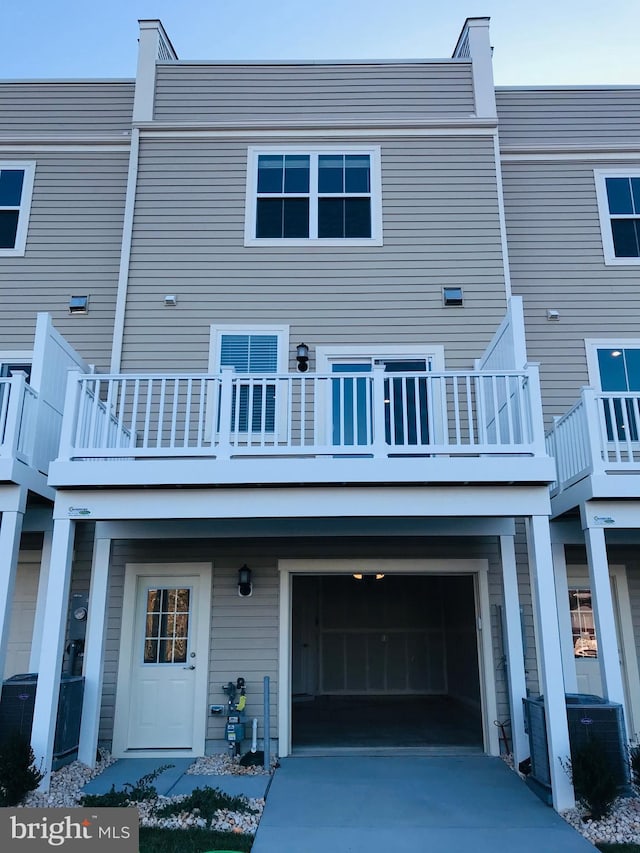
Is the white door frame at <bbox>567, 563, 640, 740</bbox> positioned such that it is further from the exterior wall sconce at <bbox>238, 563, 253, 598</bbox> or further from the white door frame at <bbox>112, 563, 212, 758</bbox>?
the white door frame at <bbox>112, 563, 212, 758</bbox>

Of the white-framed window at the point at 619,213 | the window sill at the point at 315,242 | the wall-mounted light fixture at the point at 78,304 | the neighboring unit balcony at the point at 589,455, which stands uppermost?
the white-framed window at the point at 619,213

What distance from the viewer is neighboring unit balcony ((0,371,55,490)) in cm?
577

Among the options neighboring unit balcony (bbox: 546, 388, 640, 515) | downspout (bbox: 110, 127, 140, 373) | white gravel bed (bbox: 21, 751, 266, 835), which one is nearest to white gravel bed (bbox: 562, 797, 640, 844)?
white gravel bed (bbox: 21, 751, 266, 835)

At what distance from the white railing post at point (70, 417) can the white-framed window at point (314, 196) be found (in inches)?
132

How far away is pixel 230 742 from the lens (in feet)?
21.6

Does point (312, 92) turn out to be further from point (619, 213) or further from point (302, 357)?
point (619, 213)

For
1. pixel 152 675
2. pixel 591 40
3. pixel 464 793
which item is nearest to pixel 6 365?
pixel 152 675

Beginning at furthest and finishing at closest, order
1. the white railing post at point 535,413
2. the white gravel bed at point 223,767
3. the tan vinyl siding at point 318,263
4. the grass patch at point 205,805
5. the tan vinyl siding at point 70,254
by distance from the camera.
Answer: the tan vinyl siding at point 70,254, the tan vinyl siding at point 318,263, the white gravel bed at point 223,767, the white railing post at point 535,413, the grass patch at point 205,805

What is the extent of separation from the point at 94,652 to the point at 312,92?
24.8 ft

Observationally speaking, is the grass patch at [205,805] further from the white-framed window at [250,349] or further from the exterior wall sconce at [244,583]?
the white-framed window at [250,349]

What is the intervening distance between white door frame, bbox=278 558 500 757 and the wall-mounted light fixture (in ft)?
13.4

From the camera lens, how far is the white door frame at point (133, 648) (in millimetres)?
6676

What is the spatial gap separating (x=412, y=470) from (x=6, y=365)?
5419mm

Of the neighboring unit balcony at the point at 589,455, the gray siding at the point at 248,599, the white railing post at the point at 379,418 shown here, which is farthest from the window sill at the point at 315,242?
the gray siding at the point at 248,599
